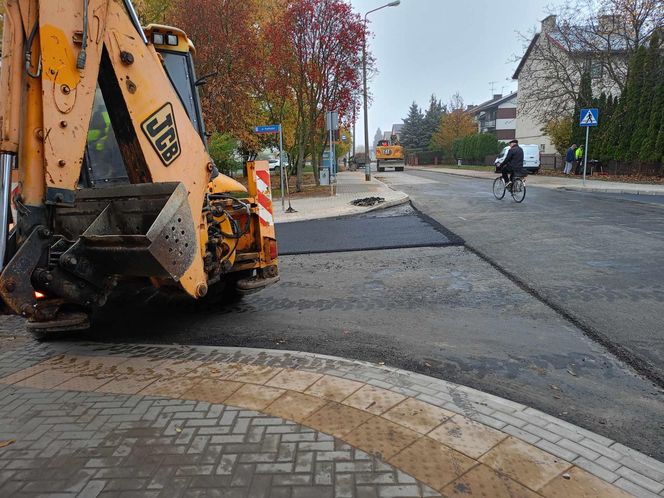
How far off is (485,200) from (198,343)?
13962 millimetres

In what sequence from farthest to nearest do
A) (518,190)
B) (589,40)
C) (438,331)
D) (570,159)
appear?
(570,159) < (589,40) < (518,190) < (438,331)

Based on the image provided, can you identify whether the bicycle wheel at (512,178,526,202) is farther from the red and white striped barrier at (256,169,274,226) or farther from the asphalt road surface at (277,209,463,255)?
the red and white striped barrier at (256,169,274,226)

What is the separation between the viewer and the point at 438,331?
513cm

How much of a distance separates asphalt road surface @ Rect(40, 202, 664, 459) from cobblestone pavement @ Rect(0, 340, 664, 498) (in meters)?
0.37

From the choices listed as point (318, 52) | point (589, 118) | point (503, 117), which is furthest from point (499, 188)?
point (503, 117)

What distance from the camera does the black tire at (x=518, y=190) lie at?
53.3 ft

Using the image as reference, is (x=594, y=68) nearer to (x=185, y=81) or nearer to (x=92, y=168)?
(x=185, y=81)

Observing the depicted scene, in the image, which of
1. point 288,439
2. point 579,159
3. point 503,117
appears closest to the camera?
point 288,439

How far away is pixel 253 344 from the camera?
16.4ft

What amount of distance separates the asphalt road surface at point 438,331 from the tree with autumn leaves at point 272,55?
1516cm

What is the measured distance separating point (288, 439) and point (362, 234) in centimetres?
864

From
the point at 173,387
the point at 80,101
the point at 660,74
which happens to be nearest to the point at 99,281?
the point at 173,387

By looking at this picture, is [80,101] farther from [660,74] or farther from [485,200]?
[660,74]

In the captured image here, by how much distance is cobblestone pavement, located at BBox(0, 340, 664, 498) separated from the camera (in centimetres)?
272
